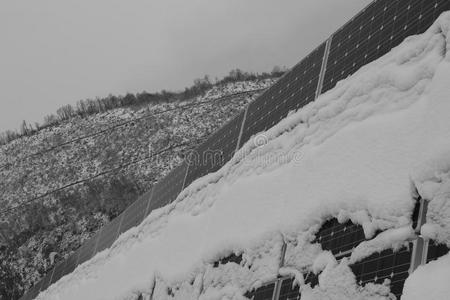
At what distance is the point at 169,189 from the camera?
12.9 metres

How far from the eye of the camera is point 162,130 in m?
50.6

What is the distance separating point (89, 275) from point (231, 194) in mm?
6188

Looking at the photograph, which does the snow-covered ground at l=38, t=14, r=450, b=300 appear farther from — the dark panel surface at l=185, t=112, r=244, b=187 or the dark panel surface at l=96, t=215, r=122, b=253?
the dark panel surface at l=96, t=215, r=122, b=253

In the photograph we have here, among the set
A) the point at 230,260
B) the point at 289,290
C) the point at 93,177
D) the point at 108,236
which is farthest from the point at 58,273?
the point at 93,177

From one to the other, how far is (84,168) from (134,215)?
118 feet

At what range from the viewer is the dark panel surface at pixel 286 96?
28.8 ft

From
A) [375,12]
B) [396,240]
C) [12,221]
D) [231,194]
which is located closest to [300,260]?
[396,240]

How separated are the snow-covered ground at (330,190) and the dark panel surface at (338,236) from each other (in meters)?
0.09

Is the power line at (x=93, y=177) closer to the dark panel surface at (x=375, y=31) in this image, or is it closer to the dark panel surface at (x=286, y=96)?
the dark panel surface at (x=286, y=96)

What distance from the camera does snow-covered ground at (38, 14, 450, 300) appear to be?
4754 mm

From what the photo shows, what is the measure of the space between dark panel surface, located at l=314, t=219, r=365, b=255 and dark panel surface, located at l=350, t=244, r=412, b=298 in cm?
33

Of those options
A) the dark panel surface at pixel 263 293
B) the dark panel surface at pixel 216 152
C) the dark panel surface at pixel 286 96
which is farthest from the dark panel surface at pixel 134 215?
the dark panel surface at pixel 263 293

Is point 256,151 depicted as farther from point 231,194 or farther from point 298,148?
point 298,148

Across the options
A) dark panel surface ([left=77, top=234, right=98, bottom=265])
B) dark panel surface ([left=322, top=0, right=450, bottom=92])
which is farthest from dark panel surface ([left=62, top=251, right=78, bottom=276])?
dark panel surface ([left=322, top=0, right=450, bottom=92])
